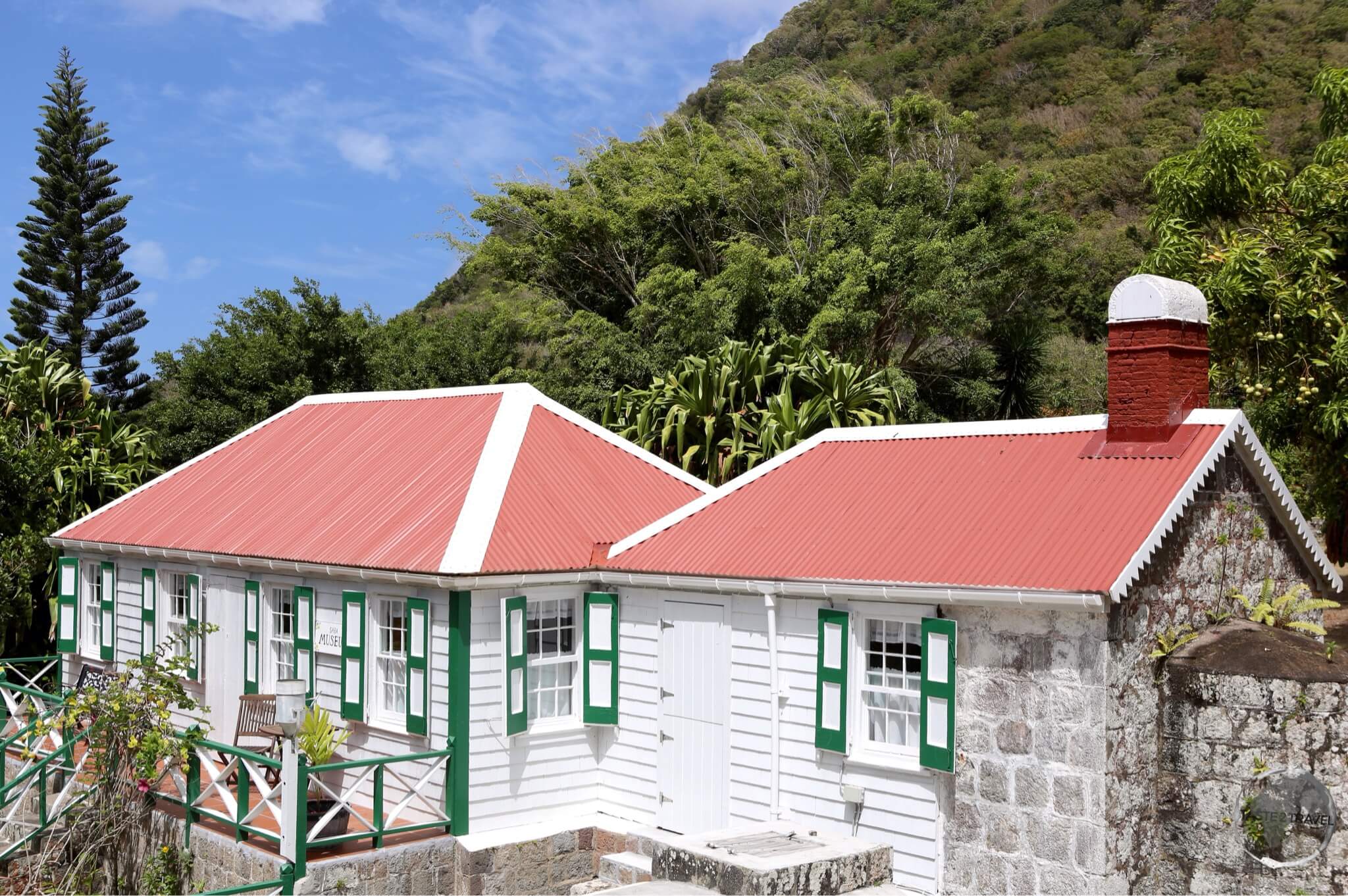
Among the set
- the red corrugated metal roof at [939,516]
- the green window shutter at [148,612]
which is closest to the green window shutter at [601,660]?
the red corrugated metal roof at [939,516]

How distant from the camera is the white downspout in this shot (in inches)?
453

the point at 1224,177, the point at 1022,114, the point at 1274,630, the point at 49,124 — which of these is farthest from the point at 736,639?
the point at 1022,114

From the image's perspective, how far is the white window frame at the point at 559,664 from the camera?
41.8 feet

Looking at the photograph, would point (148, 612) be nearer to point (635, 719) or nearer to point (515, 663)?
point (515, 663)

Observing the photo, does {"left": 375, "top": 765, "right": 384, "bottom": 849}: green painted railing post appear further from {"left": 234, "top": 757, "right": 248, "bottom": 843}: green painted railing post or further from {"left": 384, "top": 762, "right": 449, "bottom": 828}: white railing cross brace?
{"left": 234, "top": 757, "right": 248, "bottom": 843}: green painted railing post

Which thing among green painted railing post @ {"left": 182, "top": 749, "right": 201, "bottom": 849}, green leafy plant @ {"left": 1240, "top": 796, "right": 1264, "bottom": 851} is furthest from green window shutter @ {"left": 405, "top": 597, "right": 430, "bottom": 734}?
green leafy plant @ {"left": 1240, "top": 796, "right": 1264, "bottom": 851}

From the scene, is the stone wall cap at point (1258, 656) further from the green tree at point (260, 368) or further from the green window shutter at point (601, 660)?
the green tree at point (260, 368)

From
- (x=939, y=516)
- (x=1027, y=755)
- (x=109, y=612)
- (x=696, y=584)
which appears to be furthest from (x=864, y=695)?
(x=109, y=612)

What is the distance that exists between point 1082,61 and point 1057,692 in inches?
2200

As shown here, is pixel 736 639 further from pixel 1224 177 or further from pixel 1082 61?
pixel 1082 61

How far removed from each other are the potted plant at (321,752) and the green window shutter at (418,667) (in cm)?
85

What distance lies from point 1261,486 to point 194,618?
12.4 m

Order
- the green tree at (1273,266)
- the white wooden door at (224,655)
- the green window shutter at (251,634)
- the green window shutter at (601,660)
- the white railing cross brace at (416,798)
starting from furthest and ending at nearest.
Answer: the green tree at (1273,266) < the white wooden door at (224,655) < the green window shutter at (251,634) < the green window shutter at (601,660) < the white railing cross brace at (416,798)

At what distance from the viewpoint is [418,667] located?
12398 mm
